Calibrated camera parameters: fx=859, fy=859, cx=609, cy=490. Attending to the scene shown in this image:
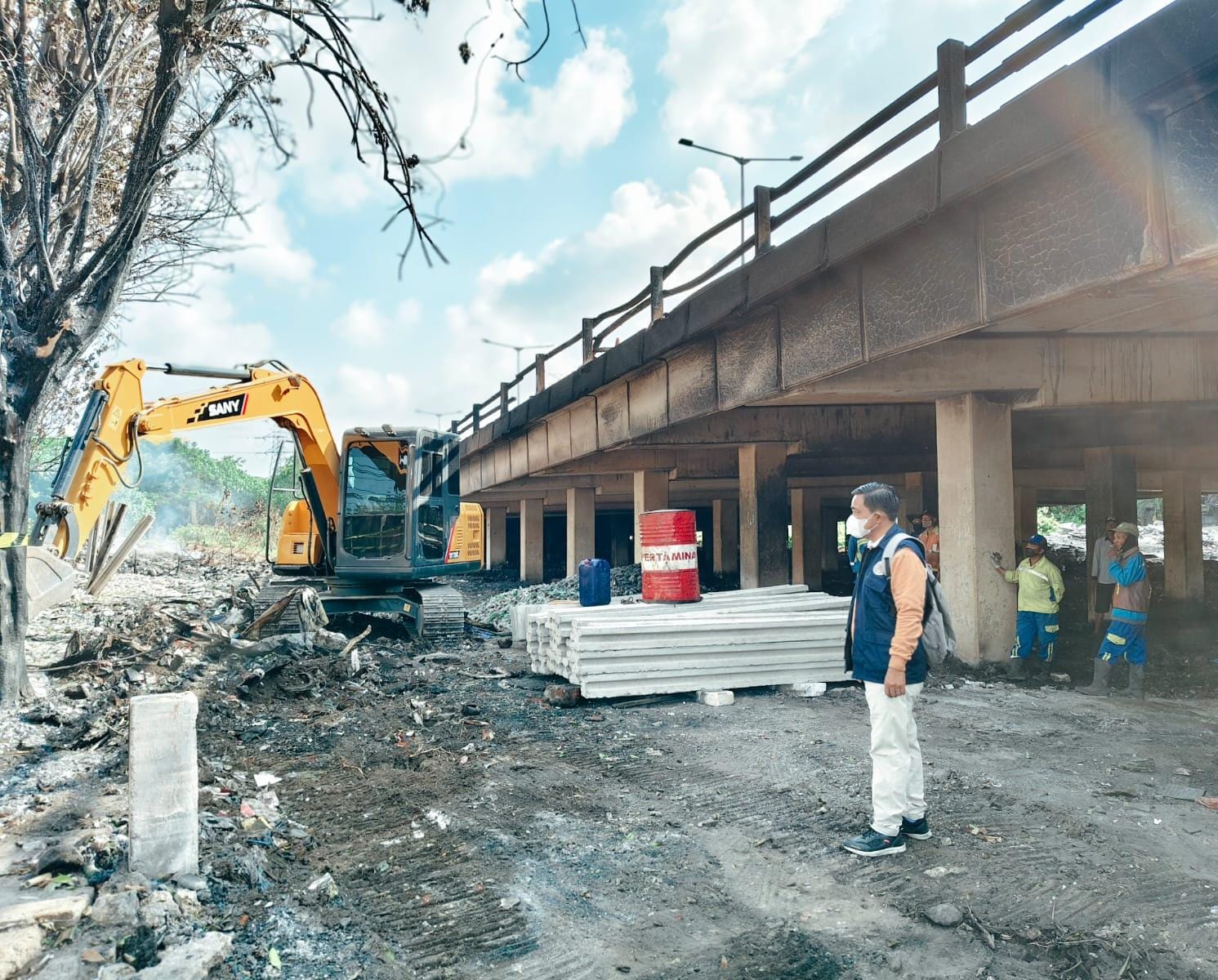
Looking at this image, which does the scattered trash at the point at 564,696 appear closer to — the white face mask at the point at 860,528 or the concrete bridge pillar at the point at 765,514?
the white face mask at the point at 860,528

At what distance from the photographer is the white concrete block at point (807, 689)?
8812mm

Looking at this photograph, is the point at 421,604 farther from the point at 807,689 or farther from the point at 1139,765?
the point at 1139,765

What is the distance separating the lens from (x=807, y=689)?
29.1ft

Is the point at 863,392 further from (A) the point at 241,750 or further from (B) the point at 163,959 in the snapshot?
(B) the point at 163,959

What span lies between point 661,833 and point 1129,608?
672cm

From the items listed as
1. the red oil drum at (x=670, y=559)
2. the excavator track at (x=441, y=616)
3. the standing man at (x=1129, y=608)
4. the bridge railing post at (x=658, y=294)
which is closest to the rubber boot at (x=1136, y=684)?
the standing man at (x=1129, y=608)

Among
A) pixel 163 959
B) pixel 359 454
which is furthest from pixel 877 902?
pixel 359 454

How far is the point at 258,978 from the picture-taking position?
11.4ft

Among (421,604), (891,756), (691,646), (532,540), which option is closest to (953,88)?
(891,756)

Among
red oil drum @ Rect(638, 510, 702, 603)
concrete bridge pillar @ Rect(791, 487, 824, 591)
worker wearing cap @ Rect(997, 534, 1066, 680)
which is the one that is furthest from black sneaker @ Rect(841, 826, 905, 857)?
concrete bridge pillar @ Rect(791, 487, 824, 591)

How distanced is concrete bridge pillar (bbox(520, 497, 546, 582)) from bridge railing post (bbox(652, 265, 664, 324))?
60.4ft

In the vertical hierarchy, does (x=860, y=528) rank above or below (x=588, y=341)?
below

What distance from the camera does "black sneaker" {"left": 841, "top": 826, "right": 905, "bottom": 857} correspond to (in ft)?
15.6

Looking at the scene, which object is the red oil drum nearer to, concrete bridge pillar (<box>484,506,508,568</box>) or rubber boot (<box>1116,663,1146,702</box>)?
rubber boot (<box>1116,663,1146,702</box>)
